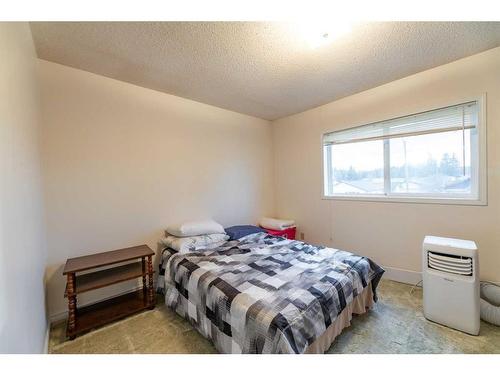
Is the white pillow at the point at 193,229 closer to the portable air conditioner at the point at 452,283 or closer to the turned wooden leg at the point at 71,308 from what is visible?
the turned wooden leg at the point at 71,308

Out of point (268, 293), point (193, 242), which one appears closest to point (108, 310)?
point (193, 242)

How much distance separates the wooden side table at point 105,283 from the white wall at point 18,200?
0.82ft

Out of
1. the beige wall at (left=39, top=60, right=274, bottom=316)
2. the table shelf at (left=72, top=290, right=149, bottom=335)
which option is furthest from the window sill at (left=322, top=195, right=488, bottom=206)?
the table shelf at (left=72, top=290, right=149, bottom=335)

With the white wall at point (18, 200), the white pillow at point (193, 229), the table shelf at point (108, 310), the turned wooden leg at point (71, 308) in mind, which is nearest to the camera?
the white wall at point (18, 200)

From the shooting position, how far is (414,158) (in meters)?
2.40

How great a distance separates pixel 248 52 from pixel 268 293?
198 cm

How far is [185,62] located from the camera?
1913 millimetres

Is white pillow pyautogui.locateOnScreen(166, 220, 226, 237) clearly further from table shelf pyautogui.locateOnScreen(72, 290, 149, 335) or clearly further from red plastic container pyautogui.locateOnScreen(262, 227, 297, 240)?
red plastic container pyautogui.locateOnScreen(262, 227, 297, 240)

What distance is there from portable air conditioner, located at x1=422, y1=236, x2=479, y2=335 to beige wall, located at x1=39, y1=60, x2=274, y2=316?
7.83ft

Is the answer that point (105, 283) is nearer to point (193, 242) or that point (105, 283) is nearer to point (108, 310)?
point (108, 310)

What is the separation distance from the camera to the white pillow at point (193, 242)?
2.18 metres

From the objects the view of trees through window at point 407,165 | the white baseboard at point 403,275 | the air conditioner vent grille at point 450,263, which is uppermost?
the view of trees through window at point 407,165

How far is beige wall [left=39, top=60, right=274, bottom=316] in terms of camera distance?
6.12 ft

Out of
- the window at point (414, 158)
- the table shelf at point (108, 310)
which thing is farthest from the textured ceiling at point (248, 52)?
the table shelf at point (108, 310)
